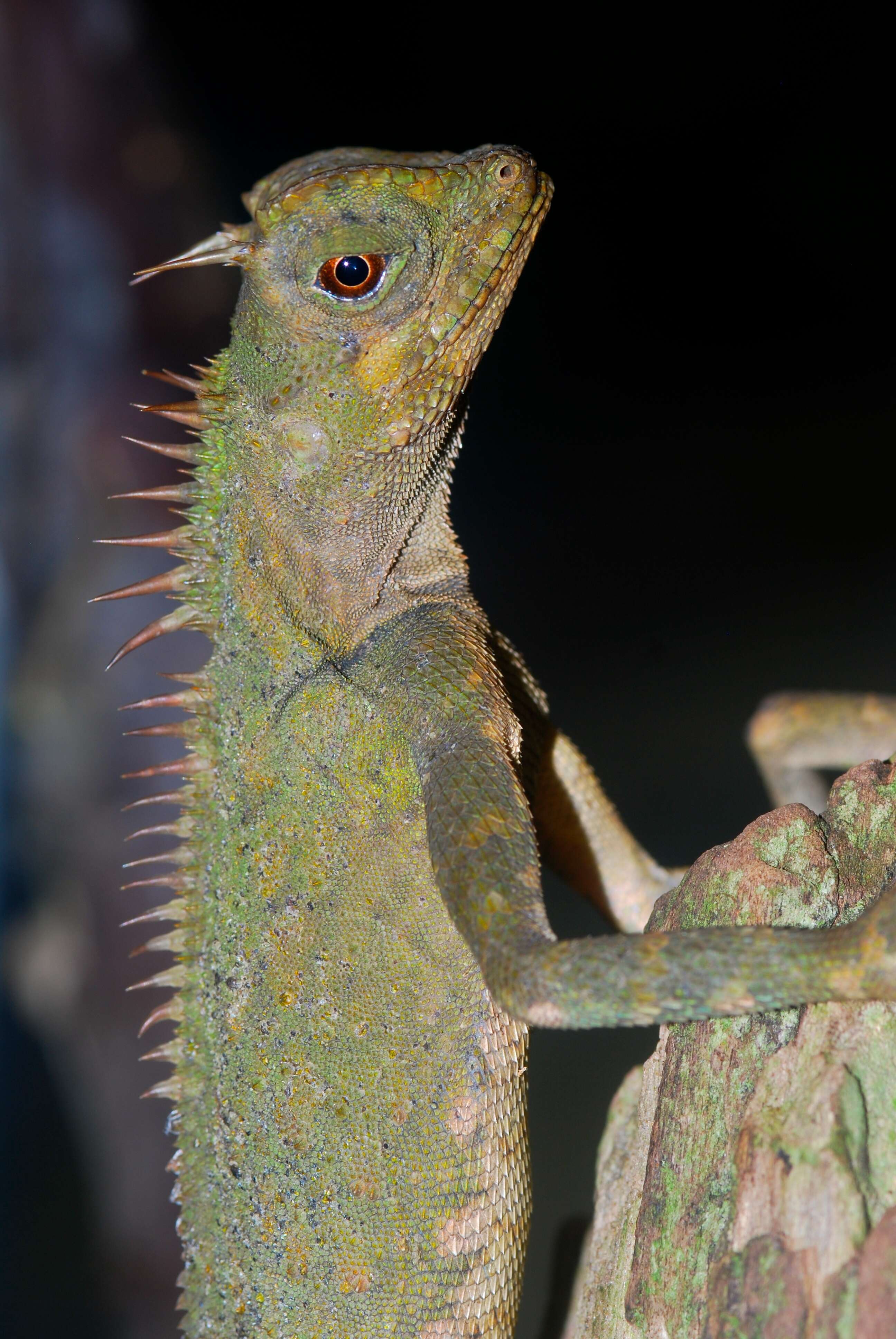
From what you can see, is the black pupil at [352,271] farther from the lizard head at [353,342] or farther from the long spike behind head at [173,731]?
the long spike behind head at [173,731]

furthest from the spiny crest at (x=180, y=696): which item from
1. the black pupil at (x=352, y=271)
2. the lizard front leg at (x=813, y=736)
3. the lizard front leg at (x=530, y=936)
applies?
the lizard front leg at (x=813, y=736)

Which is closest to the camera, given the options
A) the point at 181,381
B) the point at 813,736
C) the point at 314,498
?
the point at 314,498

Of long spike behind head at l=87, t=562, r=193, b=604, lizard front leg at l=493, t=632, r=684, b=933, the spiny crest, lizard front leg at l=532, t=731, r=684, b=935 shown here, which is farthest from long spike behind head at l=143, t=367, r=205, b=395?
lizard front leg at l=532, t=731, r=684, b=935

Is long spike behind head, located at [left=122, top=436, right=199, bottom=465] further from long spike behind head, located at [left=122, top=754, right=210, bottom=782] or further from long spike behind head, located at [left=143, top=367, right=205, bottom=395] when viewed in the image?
long spike behind head, located at [left=122, top=754, right=210, bottom=782]

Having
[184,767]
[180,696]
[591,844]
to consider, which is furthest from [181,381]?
[591,844]

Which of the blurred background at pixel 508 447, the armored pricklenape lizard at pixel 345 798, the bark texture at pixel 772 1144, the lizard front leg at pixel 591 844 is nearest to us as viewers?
the bark texture at pixel 772 1144

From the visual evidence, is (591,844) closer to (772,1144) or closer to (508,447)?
(772,1144)
